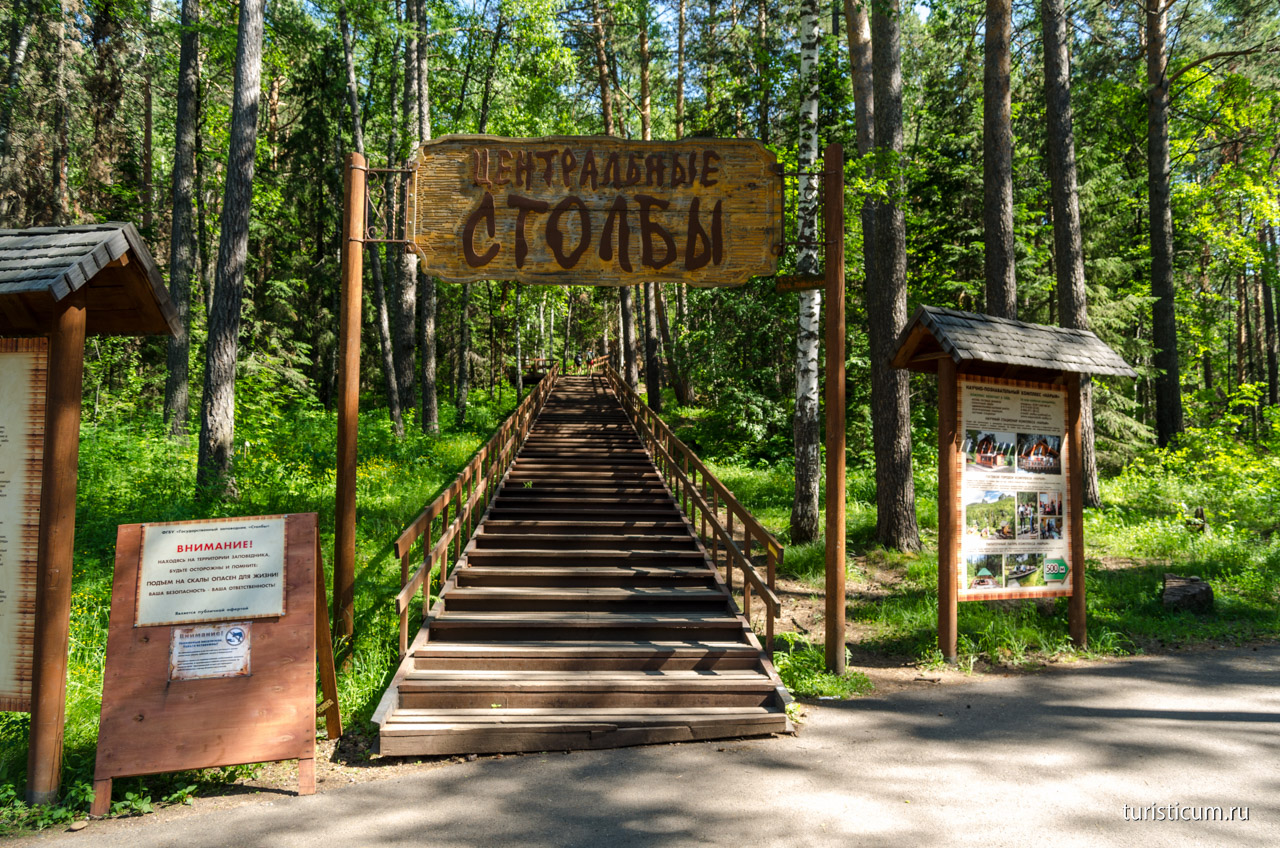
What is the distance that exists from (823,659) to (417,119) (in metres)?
15.9

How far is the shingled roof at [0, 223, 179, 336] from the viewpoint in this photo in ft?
14.1

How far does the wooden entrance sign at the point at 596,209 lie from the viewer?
6.50 meters

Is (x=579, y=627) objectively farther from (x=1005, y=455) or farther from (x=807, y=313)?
(x=807, y=313)

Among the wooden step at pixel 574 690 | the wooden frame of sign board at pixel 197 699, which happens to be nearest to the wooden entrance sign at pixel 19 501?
the wooden frame of sign board at pixel 197 699

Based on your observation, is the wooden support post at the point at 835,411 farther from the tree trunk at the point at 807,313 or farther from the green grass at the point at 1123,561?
the tree trunk at the point at 807,313

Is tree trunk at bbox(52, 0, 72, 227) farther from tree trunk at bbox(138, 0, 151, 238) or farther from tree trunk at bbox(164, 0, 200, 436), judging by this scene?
tree trunk at bbox(164, 0, 200, 436)

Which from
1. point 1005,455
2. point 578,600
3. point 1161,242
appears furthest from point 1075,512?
point 1161,242

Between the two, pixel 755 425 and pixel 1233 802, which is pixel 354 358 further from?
pixel 755 425

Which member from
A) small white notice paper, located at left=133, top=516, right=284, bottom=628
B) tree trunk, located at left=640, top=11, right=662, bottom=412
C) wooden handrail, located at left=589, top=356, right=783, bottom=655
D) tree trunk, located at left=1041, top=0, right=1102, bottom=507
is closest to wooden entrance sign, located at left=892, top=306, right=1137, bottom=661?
wooden handrail, located at left=589, top=356, right=783, bottom=655

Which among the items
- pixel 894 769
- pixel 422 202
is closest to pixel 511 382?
pixel 422 202

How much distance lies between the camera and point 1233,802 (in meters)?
4.09

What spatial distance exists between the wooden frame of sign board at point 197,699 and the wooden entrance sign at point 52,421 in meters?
0.32

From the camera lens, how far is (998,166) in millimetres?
11055

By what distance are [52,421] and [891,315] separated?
926cm
